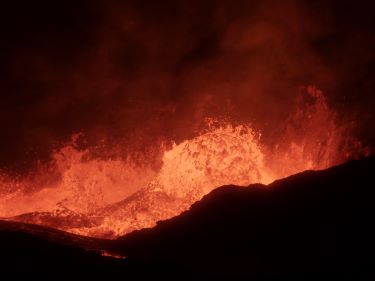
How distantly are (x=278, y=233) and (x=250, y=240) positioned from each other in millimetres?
673

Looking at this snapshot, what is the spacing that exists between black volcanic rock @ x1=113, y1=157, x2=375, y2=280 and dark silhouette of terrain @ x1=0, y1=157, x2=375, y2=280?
21 millimetres

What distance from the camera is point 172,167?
26.7m

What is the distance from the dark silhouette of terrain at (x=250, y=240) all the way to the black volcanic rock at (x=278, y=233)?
0.02 metres

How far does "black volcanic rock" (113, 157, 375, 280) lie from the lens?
34.2 feet

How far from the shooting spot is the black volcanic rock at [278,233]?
10.4 m

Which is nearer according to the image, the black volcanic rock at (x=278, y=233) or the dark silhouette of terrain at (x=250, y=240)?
the dark silhouette of terrain at (x=250, y=240)

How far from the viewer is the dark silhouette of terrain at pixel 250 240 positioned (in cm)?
1018

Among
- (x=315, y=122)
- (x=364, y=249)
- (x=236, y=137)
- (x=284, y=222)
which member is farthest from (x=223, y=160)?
(x=364, y=249)

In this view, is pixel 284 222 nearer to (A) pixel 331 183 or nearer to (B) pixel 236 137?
(A) pixel 331 183

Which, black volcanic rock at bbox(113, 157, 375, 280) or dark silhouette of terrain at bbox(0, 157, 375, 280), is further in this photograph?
black volcanic rock at bbox(113, 157, 375, 280)

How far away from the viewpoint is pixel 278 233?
11.5 meters

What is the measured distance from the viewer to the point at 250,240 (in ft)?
38.3

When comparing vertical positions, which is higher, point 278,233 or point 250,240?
point 278,233

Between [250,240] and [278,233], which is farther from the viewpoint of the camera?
[250,240]
